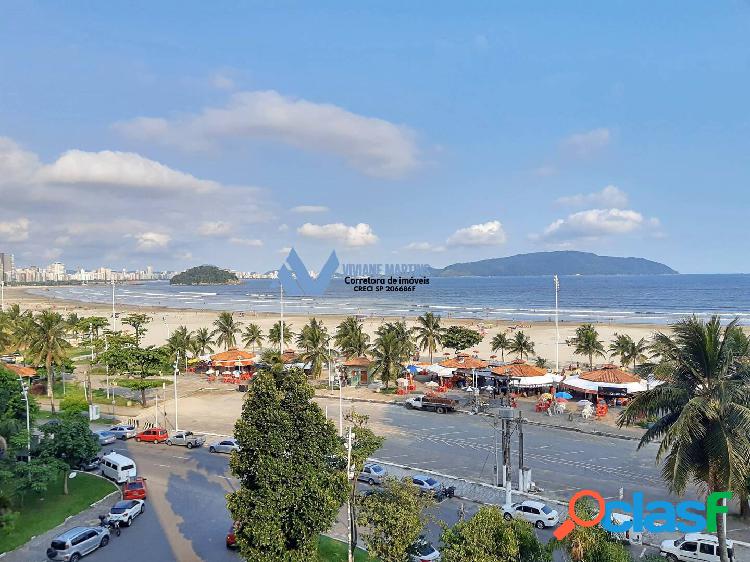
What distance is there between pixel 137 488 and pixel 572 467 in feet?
69.9

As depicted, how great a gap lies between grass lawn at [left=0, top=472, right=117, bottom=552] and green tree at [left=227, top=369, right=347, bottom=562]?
41.1 feet

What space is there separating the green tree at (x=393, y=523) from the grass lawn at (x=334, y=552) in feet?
12.6

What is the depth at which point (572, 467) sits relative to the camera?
2678cm

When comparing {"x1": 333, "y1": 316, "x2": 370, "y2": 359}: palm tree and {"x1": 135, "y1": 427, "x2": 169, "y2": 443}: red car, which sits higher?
{"x1": 333, "y1": 316, "x2": 370, "y2": 359}: palm tree

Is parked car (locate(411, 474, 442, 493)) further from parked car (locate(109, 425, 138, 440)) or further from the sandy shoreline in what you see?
the sandy shoreline

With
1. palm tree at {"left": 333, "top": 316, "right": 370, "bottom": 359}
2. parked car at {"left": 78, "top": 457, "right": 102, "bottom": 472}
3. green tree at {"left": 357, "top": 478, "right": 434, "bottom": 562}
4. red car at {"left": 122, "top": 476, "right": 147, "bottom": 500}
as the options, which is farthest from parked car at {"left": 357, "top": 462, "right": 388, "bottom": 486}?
palm tree at {"left": 333, "top": 316, "right": 370, "bottom": 359}

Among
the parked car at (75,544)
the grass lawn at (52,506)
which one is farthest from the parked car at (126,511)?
the grass lawn at (52,506)

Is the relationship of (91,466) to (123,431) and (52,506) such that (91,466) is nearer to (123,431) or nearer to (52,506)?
(52,506)

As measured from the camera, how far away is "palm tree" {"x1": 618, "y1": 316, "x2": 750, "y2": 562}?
13703 millimetres

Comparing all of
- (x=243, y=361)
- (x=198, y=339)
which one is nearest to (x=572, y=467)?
(x=243, y=361)

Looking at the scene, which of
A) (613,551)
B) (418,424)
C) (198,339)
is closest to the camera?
(613,551)

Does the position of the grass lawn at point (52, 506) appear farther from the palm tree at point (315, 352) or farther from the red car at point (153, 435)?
the palm tree at point (315, 352)

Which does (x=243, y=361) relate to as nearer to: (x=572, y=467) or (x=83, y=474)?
(x=83, y=474)

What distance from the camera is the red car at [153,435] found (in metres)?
33.1
